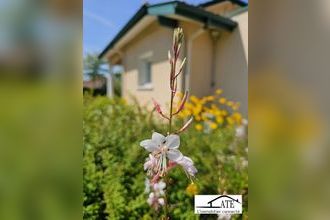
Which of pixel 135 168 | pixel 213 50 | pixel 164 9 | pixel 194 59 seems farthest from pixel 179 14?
pixel 135 168

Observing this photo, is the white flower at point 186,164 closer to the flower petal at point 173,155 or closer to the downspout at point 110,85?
the flower petal at point 173,155

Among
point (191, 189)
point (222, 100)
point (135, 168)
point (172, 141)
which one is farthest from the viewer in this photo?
point (222, 100)

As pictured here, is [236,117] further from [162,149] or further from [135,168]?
[162,149]

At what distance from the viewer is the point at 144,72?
3.39 meters

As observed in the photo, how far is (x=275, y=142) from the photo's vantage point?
A: 3.12ft

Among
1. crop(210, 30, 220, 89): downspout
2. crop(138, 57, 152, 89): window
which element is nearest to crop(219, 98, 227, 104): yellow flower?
crop(210, 30, 220, 89): downspout

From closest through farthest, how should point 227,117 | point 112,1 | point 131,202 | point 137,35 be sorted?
point 112,1, point 131,202, point 227,117, point 137,35

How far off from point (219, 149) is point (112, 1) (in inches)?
54.1

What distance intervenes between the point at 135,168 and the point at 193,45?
1.30 m

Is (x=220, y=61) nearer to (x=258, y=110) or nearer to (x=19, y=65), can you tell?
(x=258, y=110)

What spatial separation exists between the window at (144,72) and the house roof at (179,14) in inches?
28.1

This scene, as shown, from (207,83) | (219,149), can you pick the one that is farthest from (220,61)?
(219,149)

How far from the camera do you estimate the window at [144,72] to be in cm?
323

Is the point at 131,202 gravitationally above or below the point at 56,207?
below
